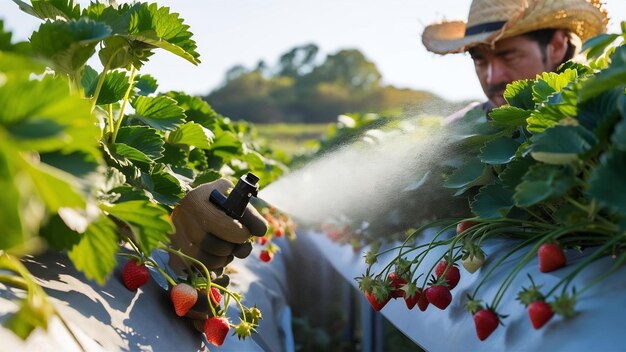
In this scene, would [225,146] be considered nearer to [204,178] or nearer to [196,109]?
[196,109]

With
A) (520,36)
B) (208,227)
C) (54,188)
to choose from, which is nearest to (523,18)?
(520,36)

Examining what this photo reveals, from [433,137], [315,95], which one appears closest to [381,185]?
[433,137]

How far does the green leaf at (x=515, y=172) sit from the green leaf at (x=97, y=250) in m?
0.66

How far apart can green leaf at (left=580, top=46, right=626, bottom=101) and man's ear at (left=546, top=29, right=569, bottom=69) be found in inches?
75.8

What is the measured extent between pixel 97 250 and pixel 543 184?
2.12ft

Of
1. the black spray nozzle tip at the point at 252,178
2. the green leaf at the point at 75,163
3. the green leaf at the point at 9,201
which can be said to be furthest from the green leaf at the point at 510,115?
the green leaf at the point at 9,201

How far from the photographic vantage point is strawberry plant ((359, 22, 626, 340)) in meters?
1.18

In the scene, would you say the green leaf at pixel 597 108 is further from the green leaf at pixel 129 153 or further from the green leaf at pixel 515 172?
the green leaf at pixel 129 153

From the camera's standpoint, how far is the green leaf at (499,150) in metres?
1.55

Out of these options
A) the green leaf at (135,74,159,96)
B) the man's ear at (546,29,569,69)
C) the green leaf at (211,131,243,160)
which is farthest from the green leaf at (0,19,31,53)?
A: the man's ear at (546,29,569,69)

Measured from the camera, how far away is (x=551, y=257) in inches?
53.7

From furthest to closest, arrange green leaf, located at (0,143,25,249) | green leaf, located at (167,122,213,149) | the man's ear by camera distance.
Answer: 1. the man's ear
2. green leaf, located at (167,122,213,149)
3. green leaf, located at (0,143,25,249)

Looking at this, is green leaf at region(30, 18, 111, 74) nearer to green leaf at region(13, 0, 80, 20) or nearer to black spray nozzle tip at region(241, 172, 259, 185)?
green leaf at region(13, 0, 80, 20)

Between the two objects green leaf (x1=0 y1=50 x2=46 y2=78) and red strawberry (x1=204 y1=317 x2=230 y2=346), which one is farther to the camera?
red strawberry (x1=204 y1=317 x2=230 y2=346)
